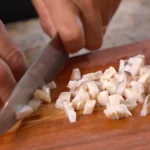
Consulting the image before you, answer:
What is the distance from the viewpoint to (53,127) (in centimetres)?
104

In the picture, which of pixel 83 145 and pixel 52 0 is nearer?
pixel 83 145

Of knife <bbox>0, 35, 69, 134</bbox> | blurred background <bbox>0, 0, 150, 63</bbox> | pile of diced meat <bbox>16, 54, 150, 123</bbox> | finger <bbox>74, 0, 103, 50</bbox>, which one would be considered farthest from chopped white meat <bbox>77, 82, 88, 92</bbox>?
blurred background <bbox>0, 0, 150, 63</bbox>

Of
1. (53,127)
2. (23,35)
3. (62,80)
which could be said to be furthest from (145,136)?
(23,35)

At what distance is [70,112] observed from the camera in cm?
106

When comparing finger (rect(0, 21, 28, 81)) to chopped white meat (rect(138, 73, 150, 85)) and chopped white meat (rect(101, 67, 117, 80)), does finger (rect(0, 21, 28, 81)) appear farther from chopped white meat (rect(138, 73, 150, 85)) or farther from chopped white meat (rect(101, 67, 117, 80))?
chopped white meat (rect(138, 73, 150, 85))

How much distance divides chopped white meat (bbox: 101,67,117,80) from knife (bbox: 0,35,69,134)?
165mm

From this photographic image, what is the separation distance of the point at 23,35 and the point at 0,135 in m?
0.72

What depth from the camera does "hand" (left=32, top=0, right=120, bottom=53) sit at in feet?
3.98

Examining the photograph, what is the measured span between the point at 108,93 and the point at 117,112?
4.3 inches

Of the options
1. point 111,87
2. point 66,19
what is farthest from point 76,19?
point 111,87

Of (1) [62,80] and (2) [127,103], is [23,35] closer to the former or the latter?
(1) [62,80]

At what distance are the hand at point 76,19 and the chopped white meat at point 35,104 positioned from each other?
0.22 m

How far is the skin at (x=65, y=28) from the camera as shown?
1.10 metres

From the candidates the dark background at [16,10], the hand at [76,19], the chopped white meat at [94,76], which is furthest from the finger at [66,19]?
the dark background at [16,10]
